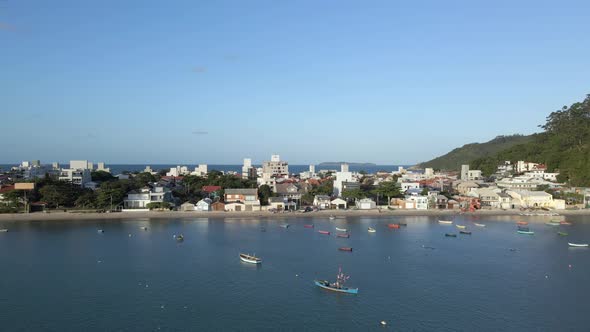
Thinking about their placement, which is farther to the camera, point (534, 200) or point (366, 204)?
point (534, 200)

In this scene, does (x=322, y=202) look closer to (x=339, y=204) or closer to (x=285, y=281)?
(x=339, y=204)

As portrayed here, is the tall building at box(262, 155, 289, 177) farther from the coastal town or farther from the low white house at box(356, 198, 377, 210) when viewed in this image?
the low white house at box(356, 198, 377, 210)

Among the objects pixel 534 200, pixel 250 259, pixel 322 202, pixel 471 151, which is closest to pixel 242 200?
pixel 322 202

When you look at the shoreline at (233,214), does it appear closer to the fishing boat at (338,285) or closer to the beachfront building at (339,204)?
the beachfront building at (339,204)

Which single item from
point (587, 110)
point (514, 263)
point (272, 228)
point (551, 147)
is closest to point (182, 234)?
point (272, 228)

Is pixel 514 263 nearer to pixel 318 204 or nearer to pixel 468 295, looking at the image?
pixel 468 295

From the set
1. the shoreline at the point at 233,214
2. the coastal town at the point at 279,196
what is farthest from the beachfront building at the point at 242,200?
the shoreline at the point at 233,214
